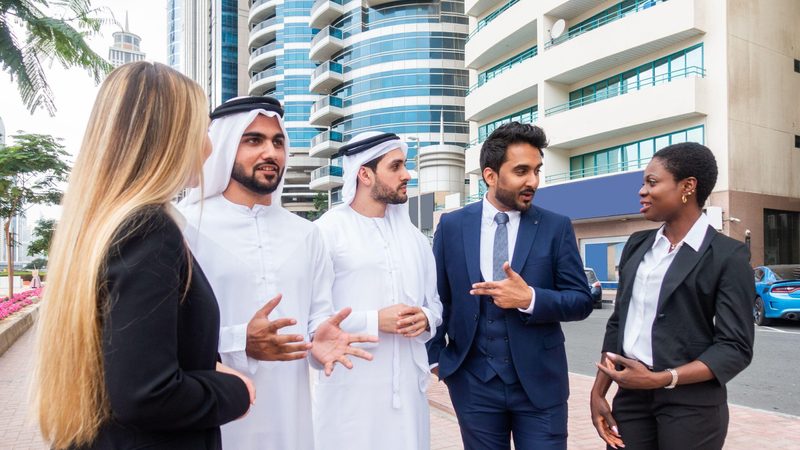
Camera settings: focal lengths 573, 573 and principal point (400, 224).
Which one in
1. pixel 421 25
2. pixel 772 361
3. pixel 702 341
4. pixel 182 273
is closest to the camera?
pixel 182 273

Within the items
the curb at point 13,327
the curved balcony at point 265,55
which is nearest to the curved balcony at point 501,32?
the curb at point 13,327

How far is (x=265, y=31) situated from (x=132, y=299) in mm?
76090

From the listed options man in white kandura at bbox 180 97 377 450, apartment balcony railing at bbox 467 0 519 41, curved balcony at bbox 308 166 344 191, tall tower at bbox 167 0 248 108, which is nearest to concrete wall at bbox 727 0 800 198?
apartment balcony railing at bbox 467 0 519 41

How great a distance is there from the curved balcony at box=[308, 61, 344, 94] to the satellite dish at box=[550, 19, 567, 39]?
103 feet

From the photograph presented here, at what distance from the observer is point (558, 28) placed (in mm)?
26203

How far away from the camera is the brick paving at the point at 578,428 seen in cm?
487

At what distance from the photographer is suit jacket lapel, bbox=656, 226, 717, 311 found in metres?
Result: 2.45

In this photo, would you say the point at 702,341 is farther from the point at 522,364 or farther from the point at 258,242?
the point at 258,242

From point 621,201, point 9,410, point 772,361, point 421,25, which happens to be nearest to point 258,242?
point 9,410

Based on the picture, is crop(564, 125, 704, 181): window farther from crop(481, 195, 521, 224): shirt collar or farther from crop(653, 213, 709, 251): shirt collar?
crop(653, 213, 709, 251): shirt collar

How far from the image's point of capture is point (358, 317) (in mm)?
3188

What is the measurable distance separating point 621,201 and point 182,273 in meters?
22.8

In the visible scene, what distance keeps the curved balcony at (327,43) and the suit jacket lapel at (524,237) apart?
2156 inches

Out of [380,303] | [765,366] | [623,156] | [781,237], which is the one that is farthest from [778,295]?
[623,156]
